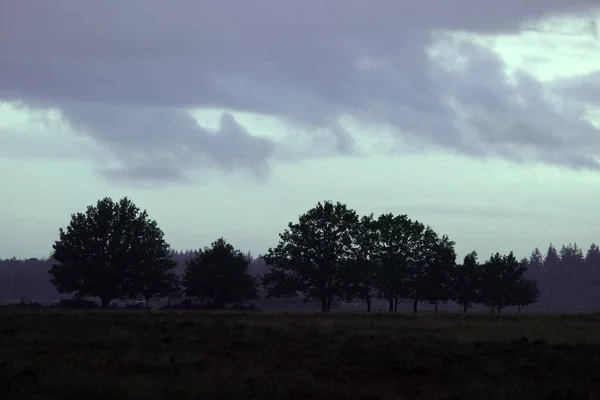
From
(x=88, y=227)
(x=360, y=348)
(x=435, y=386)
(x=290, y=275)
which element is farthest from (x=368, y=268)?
(x=435, y=386)

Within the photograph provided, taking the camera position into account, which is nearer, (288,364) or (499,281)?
(288,364)

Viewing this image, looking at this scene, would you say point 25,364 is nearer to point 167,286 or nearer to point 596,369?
point 596,369

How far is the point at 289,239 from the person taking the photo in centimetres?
8950

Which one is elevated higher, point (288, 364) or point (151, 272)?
point (151, 272)

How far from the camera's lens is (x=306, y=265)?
86812mm

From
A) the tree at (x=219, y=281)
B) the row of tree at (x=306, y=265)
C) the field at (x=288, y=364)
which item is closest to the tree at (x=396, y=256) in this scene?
the row of tree at (x=306, y=265)

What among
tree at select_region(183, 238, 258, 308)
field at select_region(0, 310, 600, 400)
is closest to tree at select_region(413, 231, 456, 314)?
tree at select_region(183, 238, 258, 308)

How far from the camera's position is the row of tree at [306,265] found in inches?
3278

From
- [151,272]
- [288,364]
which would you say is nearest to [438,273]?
[151,272]

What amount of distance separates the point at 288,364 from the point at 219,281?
201 ft

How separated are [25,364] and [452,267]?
67157 mm

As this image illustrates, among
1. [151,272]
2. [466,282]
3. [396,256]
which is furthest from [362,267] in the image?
[151,272]

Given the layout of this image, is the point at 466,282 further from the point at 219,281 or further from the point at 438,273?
the point at 219,281

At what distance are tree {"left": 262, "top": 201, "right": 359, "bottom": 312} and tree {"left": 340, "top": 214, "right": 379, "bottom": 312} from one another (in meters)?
0.58
